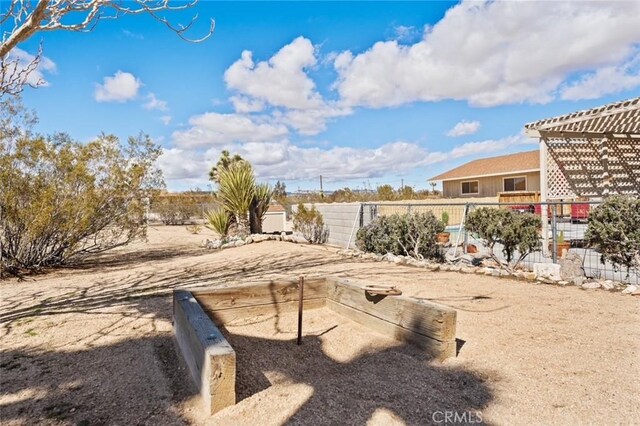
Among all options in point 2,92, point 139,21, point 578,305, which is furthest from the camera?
point 139,21

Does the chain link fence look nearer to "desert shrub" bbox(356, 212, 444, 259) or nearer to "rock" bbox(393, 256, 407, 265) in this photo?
"desert shrub" bbox(356, 212, 444, 259)

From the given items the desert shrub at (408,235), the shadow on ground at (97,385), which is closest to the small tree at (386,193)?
the desert shrub at (408,235)

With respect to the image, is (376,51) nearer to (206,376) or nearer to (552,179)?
(552,179)

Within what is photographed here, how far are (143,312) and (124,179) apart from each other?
17.8 ft

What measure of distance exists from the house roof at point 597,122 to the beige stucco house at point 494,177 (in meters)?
12.1

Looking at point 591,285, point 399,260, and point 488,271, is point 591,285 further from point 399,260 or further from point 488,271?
point 399,260

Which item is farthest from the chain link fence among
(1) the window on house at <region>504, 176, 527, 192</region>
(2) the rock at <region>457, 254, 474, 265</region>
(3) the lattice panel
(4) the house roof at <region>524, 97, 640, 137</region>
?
(1) the window on house at <region>504, 176, 527, 192</region>

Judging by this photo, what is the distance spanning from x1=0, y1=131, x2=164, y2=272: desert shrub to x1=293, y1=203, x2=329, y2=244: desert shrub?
184 inches

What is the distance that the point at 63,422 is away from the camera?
215 centimetres

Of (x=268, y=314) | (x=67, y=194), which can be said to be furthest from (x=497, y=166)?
(x=268, y=314)

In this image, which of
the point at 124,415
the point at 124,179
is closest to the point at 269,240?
the point at 124,179

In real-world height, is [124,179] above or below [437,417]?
above

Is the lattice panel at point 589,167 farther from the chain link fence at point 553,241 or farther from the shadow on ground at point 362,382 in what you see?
the shadow on ground at point 362,382

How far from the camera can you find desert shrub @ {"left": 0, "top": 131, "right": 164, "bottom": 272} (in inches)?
269
